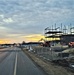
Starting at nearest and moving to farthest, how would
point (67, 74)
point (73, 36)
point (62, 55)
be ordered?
point (67, 74), point (62, 55), point (73, 36)

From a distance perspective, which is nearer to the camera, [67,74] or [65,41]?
[67,74]

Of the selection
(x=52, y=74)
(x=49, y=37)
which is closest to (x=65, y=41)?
(x=49, y=37)

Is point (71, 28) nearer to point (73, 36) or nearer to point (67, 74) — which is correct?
point (73, 36)

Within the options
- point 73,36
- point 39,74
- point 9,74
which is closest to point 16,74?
point 9,74

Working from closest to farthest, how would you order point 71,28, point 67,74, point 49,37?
point 67,74, point 71,28, point 49,37

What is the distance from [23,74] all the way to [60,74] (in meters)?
2.56

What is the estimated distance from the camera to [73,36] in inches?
3568

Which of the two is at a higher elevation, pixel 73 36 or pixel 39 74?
pixel 73 36

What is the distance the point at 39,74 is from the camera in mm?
16859

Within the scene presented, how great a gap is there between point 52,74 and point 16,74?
248 cm

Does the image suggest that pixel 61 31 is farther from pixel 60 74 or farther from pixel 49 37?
pixel 60 74

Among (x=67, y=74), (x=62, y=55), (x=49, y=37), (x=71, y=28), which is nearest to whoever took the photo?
(x=67, y=74)

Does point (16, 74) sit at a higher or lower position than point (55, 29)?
lower

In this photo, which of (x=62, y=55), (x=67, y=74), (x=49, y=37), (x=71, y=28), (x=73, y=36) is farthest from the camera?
(x=49, y=37)
